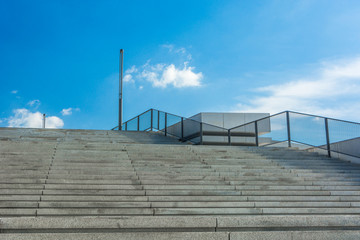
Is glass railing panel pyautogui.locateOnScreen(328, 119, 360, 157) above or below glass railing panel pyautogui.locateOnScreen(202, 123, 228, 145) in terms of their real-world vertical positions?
below

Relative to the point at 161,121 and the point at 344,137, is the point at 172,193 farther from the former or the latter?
the point at 161,121

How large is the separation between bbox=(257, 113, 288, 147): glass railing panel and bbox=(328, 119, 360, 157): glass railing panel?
184 cm

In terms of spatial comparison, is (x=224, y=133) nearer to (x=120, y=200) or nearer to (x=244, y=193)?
(x=244, y=193)

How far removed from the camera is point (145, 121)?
2097cm

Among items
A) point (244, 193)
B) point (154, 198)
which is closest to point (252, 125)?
point (244, 193)

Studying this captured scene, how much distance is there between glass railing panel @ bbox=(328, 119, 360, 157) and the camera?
40.9 feet

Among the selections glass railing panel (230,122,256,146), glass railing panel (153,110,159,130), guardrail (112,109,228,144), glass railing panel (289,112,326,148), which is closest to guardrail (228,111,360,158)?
glass railing panel (289,112,326,148)

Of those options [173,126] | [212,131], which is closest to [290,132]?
[212,131]

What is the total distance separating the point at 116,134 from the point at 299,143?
8.80 m

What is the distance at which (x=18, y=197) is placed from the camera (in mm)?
7543

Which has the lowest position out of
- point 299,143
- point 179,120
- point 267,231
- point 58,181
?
point 267,231

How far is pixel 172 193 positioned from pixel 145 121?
512 inches

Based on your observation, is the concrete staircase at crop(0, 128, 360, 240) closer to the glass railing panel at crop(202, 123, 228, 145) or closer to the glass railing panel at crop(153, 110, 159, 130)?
the glass railing panel at crop(202, 123, 228, 145)

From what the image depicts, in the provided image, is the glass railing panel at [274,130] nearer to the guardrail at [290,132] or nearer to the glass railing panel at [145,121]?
the guardrail at [290,132]
